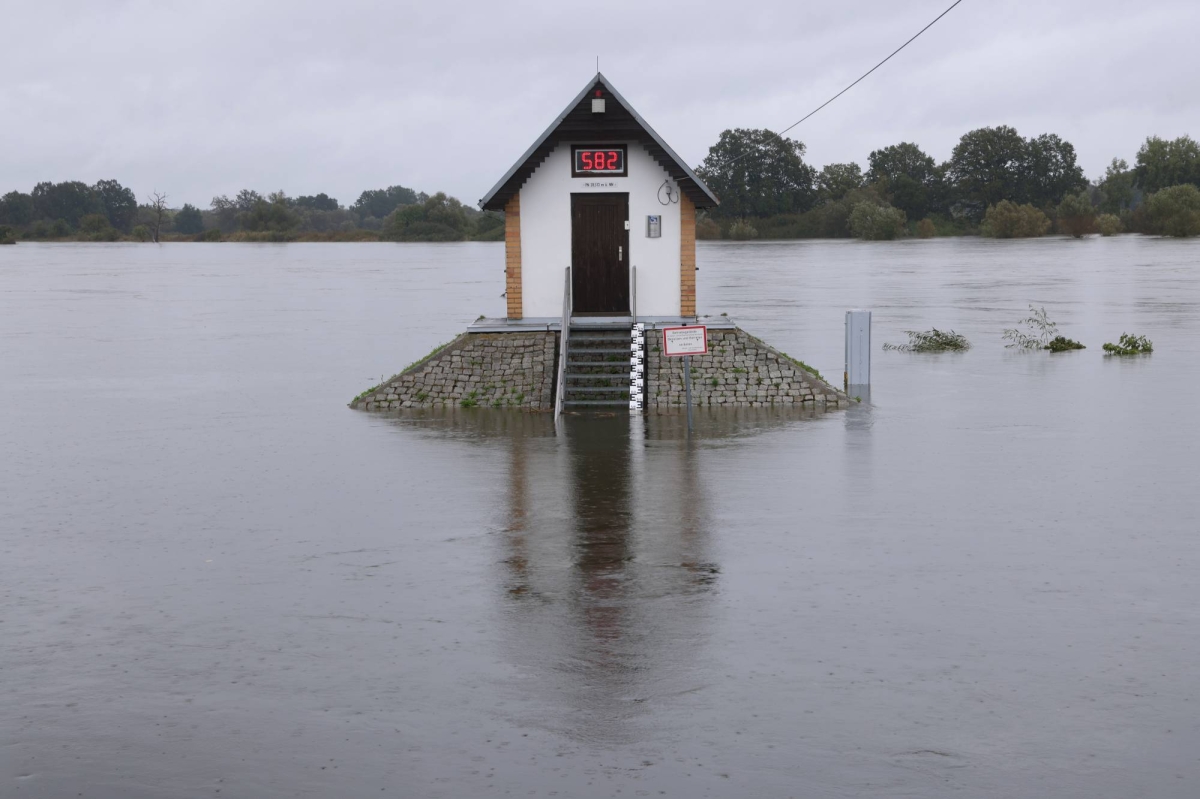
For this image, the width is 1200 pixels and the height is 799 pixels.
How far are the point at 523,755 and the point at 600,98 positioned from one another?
16838 mm

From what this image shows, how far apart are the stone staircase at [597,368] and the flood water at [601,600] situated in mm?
1189

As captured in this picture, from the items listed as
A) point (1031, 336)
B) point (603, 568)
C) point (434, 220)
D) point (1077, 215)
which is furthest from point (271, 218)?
point (603, 568)

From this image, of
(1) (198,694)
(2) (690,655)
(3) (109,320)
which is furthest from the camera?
(3) (109,320)

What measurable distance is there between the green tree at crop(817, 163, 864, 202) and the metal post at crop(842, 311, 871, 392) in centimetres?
14176

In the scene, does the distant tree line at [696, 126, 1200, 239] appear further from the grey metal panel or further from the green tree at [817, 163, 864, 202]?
the grey metal panel

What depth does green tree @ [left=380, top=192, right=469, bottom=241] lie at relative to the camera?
174750 millimetres

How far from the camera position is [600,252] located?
23.8 meters

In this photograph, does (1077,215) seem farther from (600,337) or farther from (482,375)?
(482,375)

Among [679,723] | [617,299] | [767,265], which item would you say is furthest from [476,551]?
[767,265]

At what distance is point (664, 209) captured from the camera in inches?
933

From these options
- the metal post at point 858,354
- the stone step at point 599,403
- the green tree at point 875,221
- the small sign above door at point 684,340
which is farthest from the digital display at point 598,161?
the green tree at point 875,221

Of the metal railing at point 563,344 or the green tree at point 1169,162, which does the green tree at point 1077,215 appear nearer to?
the green tree at point 1169,162

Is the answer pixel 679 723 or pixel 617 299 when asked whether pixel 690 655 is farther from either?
pixel 617 299

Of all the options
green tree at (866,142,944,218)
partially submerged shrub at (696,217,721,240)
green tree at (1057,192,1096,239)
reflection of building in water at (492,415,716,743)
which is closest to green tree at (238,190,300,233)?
partially submerged shrub at (696,217,721,240)
